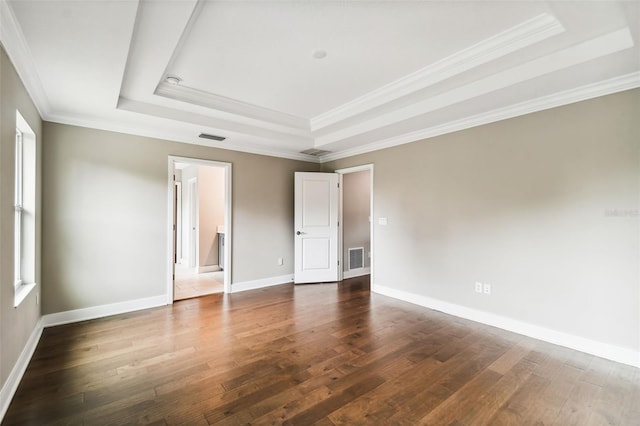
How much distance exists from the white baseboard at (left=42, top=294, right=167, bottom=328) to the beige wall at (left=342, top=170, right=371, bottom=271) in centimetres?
323

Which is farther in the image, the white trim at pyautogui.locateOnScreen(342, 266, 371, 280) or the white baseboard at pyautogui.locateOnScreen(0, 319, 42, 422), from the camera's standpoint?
the white trim at pyautogui.locateOnScreen(342, 266, 371, 280)

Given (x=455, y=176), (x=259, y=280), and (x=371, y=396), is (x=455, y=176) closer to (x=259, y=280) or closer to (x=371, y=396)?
(x=371, y=396)

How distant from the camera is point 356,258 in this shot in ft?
19.2

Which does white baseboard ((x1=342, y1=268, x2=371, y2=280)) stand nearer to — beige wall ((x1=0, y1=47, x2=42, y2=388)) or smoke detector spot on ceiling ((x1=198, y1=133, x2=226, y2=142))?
smoke detector spot on ceiling ((x1=198, y1=133, x2=226, y2=142))

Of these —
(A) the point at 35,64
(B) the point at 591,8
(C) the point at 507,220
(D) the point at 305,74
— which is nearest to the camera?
(B) the point at 591,8

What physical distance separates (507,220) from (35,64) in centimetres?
456

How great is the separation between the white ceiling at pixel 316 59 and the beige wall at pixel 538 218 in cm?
29

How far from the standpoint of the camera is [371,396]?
81.0 inches

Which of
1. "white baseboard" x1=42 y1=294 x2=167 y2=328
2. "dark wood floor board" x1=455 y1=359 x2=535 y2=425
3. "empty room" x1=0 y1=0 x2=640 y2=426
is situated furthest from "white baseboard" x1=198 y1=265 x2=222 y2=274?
"dark wood floor board" x1=455 y1=359 x2=535 y2=425

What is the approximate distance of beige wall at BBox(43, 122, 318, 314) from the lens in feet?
11.0

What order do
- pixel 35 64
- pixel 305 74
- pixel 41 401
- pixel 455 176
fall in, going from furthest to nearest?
pixel 455 176, pixel 305 74, pixel 35 64, pixel 41 401

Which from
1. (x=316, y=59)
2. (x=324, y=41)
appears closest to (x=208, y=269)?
(x=316, y=59)

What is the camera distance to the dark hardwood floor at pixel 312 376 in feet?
6.16

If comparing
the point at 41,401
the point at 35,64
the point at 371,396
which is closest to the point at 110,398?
the point at 41,401
